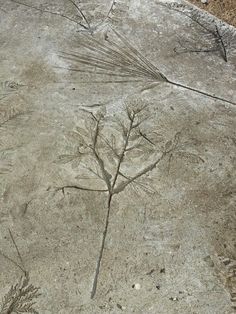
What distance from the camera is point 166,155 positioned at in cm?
199

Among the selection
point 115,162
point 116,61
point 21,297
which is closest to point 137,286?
point 21,297

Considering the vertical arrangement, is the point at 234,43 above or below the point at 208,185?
above

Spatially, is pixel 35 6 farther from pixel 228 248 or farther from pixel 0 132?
pixel 228 248

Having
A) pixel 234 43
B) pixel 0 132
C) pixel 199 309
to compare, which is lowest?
pixel 0 132

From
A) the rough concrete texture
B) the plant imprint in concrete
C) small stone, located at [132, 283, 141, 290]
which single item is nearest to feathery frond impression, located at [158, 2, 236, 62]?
the rough concrete texture

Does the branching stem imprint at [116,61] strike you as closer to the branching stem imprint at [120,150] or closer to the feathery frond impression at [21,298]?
the branching stem imprint at [120,150]

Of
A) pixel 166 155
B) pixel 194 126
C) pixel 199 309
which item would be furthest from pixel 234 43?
pixel 199 309

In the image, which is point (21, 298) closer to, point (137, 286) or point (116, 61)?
point (137, 286)

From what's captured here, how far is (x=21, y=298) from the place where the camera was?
160 cm

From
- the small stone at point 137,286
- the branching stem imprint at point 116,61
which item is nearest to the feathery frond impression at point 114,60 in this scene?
the branching stem imprint at point 116,61

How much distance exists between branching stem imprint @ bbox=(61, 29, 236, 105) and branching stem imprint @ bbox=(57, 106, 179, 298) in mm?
207

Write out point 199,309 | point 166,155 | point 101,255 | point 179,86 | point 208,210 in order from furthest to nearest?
point 179,86, point 166,155, point 208,210, point 101,255, point 199,309

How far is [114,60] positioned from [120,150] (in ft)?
1.68

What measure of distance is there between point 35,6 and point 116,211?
123 cm
